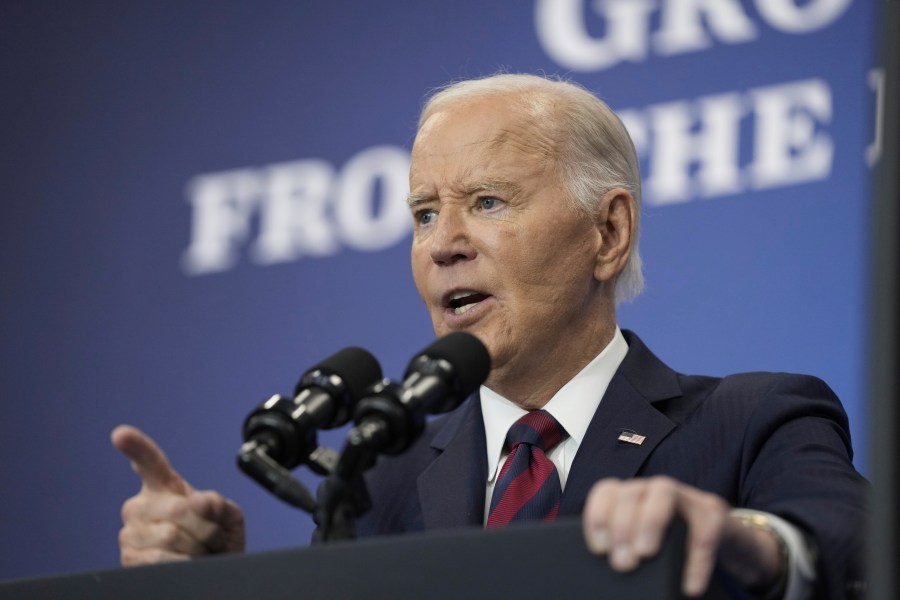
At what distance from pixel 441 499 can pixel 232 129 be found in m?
1.98

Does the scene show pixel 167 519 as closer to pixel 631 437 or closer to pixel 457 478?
pixel 457 478

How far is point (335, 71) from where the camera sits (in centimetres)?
374

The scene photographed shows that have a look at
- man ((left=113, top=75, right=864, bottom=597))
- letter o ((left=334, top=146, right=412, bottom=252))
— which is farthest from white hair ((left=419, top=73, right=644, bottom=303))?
letter o ((left=334, top=146, right=412, bottom=252))

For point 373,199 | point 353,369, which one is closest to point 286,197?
point 373,199

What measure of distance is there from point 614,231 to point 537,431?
1.66 feet

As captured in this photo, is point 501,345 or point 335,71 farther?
point 335,71

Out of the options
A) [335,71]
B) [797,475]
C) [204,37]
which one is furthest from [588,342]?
[204,37]

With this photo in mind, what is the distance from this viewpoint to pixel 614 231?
8.19 feet

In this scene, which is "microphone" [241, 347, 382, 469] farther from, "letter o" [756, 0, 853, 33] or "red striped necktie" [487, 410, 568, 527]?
"letter o" [756, 0, 853, 33]

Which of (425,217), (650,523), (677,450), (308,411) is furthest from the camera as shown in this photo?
(425,217)

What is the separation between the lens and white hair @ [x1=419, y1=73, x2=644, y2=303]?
7.93 feet

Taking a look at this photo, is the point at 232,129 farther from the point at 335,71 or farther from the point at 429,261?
the point at 429,261

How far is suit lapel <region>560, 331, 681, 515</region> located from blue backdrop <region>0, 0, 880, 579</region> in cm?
67

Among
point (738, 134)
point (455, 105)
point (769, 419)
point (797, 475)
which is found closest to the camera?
point (797, 475)
